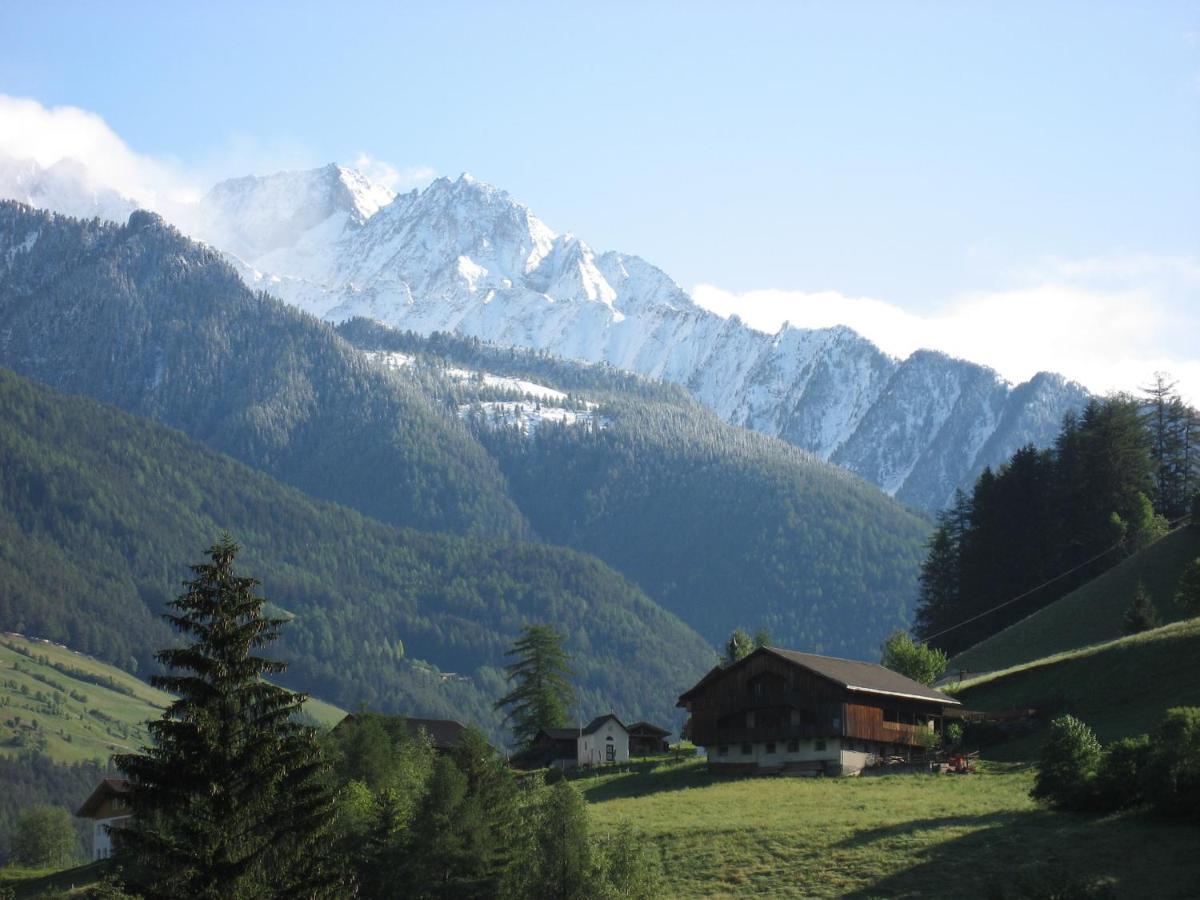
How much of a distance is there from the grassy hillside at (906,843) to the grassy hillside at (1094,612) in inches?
1078

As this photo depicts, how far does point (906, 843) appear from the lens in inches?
2446

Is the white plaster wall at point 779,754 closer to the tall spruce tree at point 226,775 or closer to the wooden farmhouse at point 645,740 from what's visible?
the wooden farmhouse at point 645,740

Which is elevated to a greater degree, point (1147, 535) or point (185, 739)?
point (1147, 535)

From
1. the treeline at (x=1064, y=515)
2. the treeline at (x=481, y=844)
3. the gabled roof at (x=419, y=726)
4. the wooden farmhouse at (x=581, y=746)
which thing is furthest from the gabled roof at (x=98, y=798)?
the treeline at (x=1064, y=515)

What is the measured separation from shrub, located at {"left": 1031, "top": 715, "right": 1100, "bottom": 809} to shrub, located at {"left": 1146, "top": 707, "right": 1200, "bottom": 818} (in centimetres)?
325

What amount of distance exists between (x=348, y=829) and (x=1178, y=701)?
1543 inches

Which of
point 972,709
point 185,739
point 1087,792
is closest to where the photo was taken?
point 185,739

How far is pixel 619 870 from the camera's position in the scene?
58.4m

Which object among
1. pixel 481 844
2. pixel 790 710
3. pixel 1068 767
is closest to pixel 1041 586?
pixel 790 710

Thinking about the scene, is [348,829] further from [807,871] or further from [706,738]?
[706,738]

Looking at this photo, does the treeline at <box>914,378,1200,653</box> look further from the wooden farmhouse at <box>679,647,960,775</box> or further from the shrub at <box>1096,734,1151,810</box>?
the shrub at <box>1096,734,1151,810</box>

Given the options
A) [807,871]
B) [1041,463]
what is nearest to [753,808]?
[807,871]

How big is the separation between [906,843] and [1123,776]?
893 cm

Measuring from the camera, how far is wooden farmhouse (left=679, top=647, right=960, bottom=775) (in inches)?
3435
